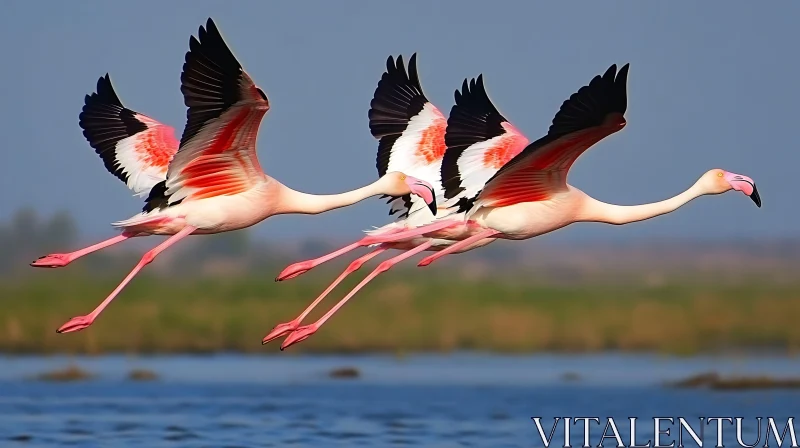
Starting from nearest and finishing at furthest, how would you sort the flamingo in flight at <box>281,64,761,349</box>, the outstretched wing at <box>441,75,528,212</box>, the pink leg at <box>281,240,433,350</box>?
the flamingo in flight at <box>281,64,761,349</box> → the pink leg at <box>281,240,433,350</box> → the outstretched wing at <box>441,75,528,212</box>

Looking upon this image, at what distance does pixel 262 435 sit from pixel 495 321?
1480cm

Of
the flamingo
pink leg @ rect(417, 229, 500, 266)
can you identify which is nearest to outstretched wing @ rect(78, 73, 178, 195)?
the flamingo

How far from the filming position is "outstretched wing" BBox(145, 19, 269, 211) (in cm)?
1856

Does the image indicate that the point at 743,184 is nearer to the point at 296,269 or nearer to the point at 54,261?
the point at 296,269

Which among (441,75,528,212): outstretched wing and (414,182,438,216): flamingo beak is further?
(441,75,528,212): outstretched wing

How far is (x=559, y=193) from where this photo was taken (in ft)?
68.5

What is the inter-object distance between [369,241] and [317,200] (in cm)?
81

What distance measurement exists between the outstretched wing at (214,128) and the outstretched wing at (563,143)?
255 cm

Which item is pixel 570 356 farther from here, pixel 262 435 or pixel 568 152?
pixel 568 152

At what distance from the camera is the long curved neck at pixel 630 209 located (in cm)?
2120

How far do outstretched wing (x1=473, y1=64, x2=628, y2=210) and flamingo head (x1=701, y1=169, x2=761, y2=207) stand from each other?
203 centimetres

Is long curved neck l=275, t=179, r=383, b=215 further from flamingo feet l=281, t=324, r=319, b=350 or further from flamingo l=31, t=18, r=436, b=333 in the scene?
flamingo feet l=281, t=324, r=319, b=350

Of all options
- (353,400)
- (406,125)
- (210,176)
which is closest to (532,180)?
(210,176)

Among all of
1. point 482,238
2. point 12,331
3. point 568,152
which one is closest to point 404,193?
point 482,238
